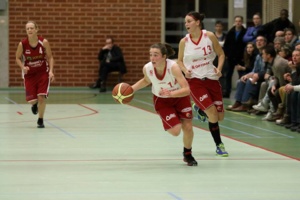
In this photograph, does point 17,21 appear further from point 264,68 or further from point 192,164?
point 192,164

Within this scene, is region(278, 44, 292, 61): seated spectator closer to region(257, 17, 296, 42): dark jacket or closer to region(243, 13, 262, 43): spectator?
region(257, 17, 296, 42): dark jacket

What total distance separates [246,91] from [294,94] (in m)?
3.37

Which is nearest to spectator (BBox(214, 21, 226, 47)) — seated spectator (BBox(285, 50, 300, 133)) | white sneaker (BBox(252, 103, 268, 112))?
white sneaker (BBox(252, 103, 268, 112))

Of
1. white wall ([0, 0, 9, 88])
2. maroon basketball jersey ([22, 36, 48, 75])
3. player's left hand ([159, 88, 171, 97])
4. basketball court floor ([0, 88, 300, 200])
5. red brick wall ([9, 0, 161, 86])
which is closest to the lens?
basketball court floor ([0, 88, 300, 200])

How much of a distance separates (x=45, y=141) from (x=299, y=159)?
3952mm

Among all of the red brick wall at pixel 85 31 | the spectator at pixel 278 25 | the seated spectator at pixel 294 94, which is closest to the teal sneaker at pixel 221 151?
the seated spectator at pixel 294 94

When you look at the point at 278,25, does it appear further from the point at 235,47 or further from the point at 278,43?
the point at 278,43

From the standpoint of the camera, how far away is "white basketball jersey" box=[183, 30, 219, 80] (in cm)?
1090

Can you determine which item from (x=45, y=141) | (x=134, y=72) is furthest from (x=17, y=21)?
(x=45, y=141)

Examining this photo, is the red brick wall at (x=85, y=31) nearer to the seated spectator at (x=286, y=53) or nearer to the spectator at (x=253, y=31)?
the spectator at (x=253, y=31)

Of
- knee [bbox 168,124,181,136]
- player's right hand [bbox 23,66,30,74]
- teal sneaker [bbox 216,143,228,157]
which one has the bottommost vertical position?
teal sneaker [bbox 216,143,228,157]

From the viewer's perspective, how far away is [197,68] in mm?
10938

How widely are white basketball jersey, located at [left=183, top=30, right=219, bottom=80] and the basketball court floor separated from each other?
1.09 metres

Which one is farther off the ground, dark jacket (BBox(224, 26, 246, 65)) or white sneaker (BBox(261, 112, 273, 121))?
dark jacket (BBox(224, 26, 246, 65))
